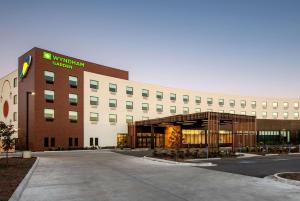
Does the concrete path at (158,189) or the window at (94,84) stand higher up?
the window at (94,84)

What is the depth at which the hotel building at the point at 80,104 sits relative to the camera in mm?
49625

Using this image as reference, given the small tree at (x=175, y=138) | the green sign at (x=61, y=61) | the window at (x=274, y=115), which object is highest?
the green sign at (x=61, y=61)

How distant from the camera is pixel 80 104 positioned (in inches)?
2156

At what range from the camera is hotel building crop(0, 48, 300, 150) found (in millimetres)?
49625

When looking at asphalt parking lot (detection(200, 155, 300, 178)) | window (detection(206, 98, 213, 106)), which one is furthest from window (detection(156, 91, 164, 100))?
asphalt parking lot (detection(200, 155, 300, 178))

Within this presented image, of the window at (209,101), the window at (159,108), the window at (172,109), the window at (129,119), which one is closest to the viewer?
the window at (129,119)

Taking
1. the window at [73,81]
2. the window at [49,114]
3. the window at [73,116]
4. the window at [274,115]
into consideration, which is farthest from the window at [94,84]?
the window at [274,115]

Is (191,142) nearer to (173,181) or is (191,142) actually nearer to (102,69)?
(102,69)

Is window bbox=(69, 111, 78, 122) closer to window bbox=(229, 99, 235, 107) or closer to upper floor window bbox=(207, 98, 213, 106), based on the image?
upper floor window bbox=(207, 98, 213, 106)

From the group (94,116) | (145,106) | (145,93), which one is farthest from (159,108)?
(94,116)

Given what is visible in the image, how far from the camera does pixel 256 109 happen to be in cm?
8469

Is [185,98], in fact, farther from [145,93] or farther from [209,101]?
[145,93]

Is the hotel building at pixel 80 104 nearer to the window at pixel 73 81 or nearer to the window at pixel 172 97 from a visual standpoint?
the window at pixel 73 81

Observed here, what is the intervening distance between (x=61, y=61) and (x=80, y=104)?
7993 mm
